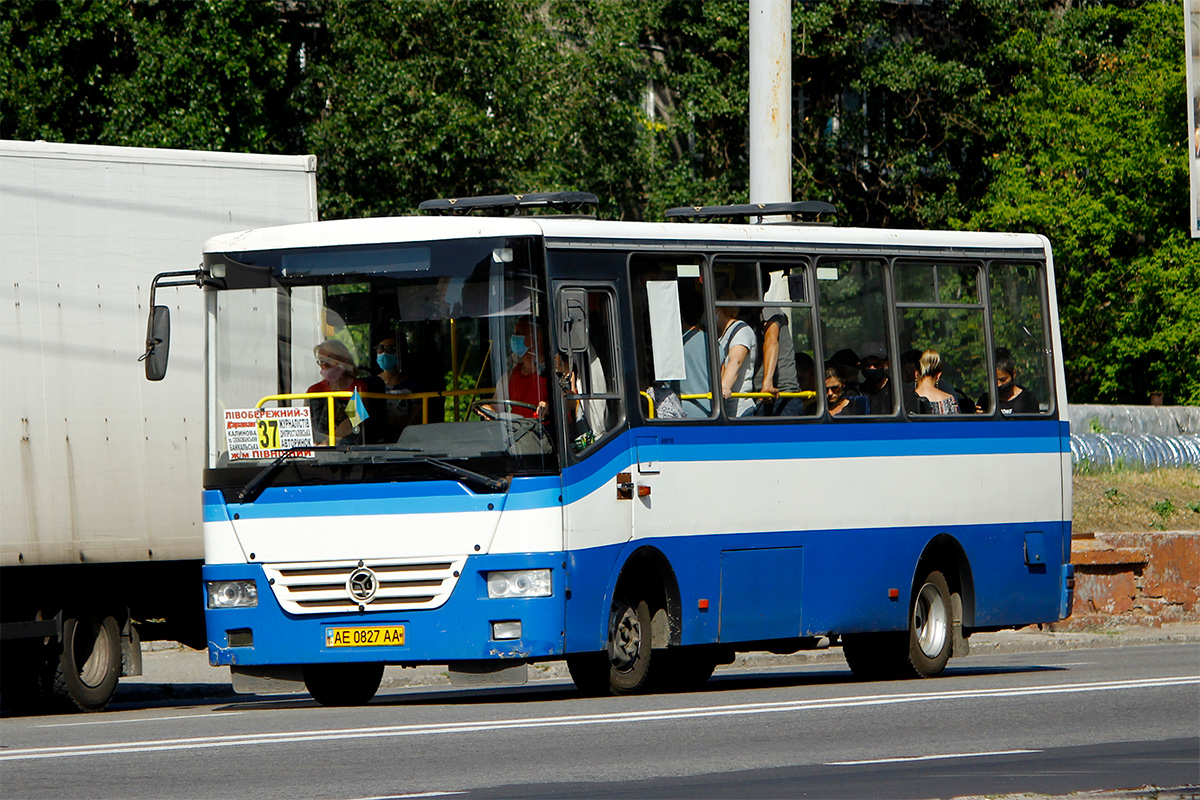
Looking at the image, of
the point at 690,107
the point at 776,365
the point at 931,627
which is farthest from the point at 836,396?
the point at 690,107

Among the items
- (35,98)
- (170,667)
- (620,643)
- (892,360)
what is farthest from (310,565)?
(35,98)

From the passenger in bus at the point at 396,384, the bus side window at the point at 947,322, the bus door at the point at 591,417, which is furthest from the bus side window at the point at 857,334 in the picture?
the passenger in bus at the point at 396,384

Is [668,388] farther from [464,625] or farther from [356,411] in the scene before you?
[464,625]

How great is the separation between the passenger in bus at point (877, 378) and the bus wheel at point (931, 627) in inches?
56.2

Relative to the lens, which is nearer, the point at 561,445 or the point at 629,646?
the point at 561,445

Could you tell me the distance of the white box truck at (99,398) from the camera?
13141 mm

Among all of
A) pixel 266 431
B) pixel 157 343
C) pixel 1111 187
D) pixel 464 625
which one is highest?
pixel 1111 187

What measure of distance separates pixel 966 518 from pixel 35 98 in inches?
672

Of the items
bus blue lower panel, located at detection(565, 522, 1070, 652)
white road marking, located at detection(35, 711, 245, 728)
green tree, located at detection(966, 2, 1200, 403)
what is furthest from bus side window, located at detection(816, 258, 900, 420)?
green tree, located at detection(966, 2, 1200, 403)

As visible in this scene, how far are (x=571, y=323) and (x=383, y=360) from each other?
1.15 meters

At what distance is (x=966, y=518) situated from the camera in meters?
15.2

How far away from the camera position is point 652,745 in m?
9.94

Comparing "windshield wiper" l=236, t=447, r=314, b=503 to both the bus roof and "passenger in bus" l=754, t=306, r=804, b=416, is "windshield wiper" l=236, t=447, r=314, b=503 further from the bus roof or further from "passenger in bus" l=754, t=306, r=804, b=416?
"passenger in bus" l=754, t=306, r=804, b=416

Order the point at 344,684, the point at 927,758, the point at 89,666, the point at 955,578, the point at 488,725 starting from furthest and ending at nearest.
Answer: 1. the point at 955,578
2. the point at 89,666
3. the point at 344,684
4. the point at 488,725
5. the point at 927,758
